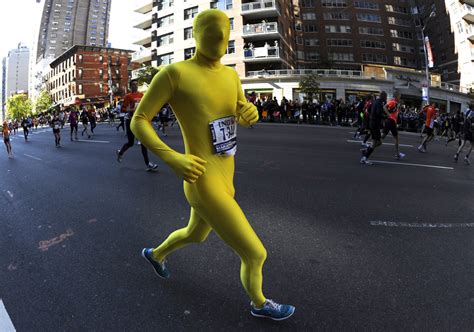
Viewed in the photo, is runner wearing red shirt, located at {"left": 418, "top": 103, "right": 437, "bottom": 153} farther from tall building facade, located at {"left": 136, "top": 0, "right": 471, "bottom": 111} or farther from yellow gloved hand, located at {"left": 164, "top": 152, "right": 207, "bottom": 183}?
tall building facade, located at {"left": 136, "top": 0, "right": 471, "bottom": 111}

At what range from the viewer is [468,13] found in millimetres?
55750

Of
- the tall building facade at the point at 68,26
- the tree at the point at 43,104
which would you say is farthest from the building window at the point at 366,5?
the tall building facade at the point at 68,26

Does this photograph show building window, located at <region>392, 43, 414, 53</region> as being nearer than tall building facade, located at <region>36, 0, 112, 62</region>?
Yes

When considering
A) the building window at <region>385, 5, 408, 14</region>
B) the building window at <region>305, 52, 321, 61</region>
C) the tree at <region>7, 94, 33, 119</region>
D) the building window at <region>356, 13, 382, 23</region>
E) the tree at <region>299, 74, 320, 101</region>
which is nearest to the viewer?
the tree at <region>299, 74, 320, 101</region>

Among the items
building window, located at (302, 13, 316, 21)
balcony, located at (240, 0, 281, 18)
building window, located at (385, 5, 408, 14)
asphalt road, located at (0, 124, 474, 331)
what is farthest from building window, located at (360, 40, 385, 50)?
asphalt road, located at (0, 124, 474, 331)

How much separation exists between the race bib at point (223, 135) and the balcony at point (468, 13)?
70.2 meters

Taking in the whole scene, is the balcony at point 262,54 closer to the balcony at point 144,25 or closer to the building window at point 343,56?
the balcony at point 144,25

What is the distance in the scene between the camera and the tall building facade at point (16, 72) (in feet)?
549

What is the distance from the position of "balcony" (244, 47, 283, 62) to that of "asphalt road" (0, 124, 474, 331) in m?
35.9

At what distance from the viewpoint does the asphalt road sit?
245cm

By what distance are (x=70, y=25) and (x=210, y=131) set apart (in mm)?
157439

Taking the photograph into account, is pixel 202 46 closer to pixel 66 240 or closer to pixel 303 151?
pixel 66 240

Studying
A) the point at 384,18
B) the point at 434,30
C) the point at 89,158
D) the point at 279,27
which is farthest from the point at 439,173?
the point at 434,30

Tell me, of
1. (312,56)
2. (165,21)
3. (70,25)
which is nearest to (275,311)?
(165,21)
